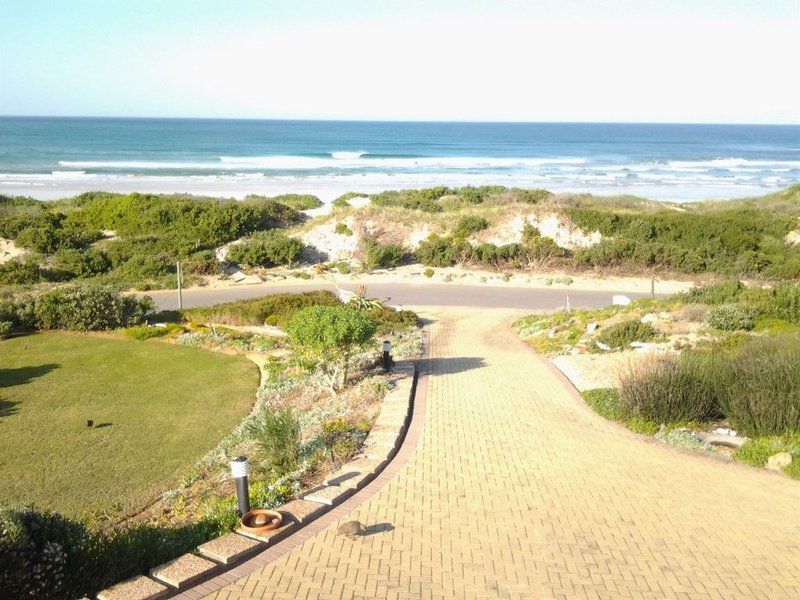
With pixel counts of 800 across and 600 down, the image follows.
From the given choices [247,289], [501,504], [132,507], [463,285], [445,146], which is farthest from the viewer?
[445,146]

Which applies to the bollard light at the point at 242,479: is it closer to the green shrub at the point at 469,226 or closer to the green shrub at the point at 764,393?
the green shrub at the point at 764,393

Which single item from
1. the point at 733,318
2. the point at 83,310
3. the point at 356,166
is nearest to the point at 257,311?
the point at 83,310

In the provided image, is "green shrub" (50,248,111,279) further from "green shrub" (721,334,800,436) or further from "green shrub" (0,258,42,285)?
"green shrub" (721,334,800,436)

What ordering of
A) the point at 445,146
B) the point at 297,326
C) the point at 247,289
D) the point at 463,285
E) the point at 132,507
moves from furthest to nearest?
the point at 445,146, the point at 463,285, the point at 247,289, the point at 297,326, the point at 132,507

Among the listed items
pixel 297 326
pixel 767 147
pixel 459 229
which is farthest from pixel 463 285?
pixel 767 147

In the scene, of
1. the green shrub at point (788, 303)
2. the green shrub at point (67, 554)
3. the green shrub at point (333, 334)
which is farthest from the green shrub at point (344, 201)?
the green shrub at point (67, 554)

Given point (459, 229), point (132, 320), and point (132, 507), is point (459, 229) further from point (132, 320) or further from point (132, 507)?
point (132, 507)
